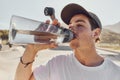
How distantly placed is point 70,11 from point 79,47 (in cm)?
29

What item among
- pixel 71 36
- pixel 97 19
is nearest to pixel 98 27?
pixel 97 19

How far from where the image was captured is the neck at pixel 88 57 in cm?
271

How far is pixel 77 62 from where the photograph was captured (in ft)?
8.79

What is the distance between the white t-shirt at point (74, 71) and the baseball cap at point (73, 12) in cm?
34

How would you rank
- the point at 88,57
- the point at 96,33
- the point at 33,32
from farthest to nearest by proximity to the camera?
1. the point at 96,33
2. the point at 88,57
3. the point at 33,32


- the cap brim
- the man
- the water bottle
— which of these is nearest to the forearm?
the man

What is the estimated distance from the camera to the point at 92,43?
2768 mm

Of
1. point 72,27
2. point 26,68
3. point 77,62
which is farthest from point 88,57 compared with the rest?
point 26,68

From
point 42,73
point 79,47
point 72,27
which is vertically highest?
point 72,27

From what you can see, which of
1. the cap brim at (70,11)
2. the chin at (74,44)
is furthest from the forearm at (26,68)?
the cap brim at (70,11)

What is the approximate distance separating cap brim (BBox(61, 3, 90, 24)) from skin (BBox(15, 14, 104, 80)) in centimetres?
3

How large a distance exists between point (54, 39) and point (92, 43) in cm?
37

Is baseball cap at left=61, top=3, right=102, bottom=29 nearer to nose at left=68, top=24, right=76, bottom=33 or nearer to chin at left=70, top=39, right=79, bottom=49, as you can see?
nose at left=68, top=24, right=76, bottom=33

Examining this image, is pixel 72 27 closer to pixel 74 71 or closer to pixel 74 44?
pixel 74 44
